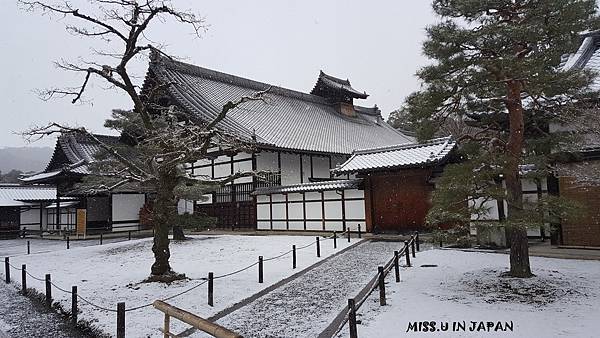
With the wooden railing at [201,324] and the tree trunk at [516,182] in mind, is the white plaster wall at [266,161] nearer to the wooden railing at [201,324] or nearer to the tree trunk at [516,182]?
the tree trunk at [516,182]

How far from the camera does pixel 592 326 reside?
233 inches

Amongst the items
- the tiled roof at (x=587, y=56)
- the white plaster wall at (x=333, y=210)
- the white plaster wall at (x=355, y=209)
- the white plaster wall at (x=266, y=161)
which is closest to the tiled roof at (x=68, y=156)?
the white plaster wall at (x=266, y=161)

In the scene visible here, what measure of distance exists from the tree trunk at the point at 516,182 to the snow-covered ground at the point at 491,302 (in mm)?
422

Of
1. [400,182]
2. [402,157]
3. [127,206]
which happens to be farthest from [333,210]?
[127,206]

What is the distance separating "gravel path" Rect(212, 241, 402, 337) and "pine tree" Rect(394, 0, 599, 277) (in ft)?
11.0

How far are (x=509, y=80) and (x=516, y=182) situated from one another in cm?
229

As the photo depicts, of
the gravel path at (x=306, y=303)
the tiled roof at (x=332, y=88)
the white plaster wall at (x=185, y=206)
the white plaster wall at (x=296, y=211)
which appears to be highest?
the tiled roof at (x=332, y=88)

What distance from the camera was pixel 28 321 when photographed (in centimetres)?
841

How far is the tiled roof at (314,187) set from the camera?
19422mm

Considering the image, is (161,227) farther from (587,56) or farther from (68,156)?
(68,156)

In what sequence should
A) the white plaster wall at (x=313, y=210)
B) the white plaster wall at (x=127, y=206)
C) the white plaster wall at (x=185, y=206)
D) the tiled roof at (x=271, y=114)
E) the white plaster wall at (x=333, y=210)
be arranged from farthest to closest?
the white plaster wall at (x=127, y=206) < the white plaster wall at (x=185, y=206) < the tiled roof at (x=271, y=114) < the white plaster wall at (x=313, y=210) < the white plaster wall at (x=333, y=210)

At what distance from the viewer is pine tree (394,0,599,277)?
7887 mm

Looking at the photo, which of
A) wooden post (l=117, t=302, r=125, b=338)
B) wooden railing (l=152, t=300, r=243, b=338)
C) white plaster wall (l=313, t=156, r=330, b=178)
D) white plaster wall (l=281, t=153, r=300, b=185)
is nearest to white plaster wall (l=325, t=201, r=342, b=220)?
white plaster wall (l=281, t=153, r=300, b=185)

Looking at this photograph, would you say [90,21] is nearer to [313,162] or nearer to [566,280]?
[566,280]
